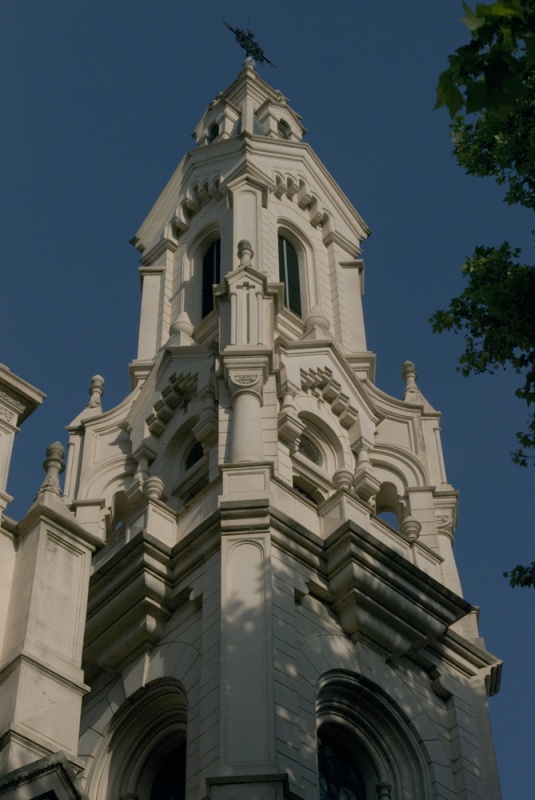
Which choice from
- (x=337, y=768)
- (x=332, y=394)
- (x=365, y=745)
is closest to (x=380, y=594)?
(x=365, y=745)

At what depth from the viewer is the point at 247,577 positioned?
78.3ft

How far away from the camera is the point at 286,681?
73.6ft

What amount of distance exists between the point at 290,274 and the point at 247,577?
1304 cm

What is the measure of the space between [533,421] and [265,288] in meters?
13.3

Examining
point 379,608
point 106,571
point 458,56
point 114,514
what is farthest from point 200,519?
point 458,56

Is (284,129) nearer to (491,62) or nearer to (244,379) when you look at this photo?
(244,379)

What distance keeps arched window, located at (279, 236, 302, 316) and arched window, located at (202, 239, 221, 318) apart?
1.46 m

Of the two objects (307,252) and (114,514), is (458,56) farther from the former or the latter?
(307,252)

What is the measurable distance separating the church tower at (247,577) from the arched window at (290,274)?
91 millimetres

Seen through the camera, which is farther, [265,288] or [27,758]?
[265,288]

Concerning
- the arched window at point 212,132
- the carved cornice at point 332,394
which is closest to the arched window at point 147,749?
the carved cornice at point 332,394

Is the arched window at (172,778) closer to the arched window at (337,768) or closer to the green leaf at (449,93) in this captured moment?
the arched window at (337,768)

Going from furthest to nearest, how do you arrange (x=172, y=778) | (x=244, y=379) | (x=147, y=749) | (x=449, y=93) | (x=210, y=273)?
(x=210, y=273) < (x=244, y=379) < (x=147, y=749) < (x=172, y=778) < (x=449, y=93)

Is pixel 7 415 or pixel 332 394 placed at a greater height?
pixel 332 394
